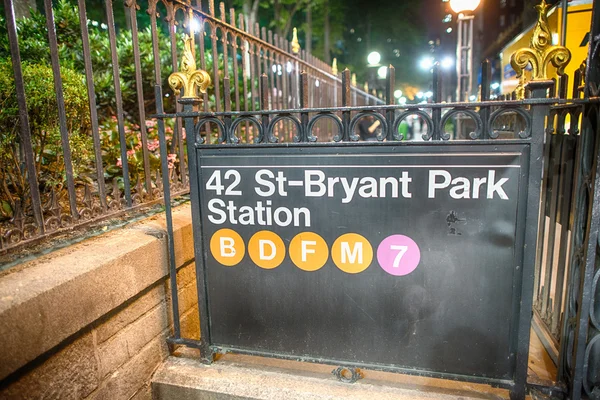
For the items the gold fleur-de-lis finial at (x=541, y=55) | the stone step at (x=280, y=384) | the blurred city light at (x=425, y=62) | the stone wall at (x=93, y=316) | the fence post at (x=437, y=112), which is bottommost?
the stone step at (x=280, y=384)

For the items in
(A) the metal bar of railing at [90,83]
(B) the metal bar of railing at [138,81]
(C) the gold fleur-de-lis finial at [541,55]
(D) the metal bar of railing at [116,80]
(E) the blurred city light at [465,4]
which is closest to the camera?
(C) the gold fleur-de-lis finial at [541,55]

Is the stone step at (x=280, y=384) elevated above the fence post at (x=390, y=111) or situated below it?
below

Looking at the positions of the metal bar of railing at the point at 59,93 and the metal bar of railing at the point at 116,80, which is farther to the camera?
the metal bar of railing at the point at 116,80

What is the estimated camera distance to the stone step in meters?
2.16

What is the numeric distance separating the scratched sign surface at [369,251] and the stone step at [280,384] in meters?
0.18

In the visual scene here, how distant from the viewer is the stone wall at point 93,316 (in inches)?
64.6

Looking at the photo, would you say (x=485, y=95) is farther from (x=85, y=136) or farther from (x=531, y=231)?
→ (x=85, y=136)

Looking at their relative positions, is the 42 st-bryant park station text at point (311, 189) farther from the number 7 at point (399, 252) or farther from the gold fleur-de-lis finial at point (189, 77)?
the gold fleur-de-lis finial at point (189, 77)

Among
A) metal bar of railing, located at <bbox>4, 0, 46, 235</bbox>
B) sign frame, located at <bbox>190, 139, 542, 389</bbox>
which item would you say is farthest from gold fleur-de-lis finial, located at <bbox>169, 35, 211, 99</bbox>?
metal bar of railing, located at <bbox>4, 0, 46, 235</bbox>

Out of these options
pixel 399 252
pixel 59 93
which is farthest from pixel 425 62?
pixel 59 93

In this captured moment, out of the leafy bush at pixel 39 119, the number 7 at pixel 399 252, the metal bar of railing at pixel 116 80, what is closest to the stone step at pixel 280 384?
the number 7 at pixel 399 252

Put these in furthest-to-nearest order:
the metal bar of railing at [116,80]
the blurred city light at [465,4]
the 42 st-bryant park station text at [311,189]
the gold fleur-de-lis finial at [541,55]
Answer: the blurred city light at [465,4] → the metal bar of railing at [116,80] → the 42 st-bryant park station text at [311,189] → the gold fleur-de-lis finial at [541,55]

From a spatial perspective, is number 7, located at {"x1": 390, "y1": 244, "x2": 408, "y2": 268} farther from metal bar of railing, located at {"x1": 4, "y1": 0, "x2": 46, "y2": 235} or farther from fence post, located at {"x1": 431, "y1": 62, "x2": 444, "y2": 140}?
metal bar of railing, located at {"x1": 4, "y1": 0, "x2": 46, "y2": 235}

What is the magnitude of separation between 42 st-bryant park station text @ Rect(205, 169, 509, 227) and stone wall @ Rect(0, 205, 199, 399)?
20.8 inches
